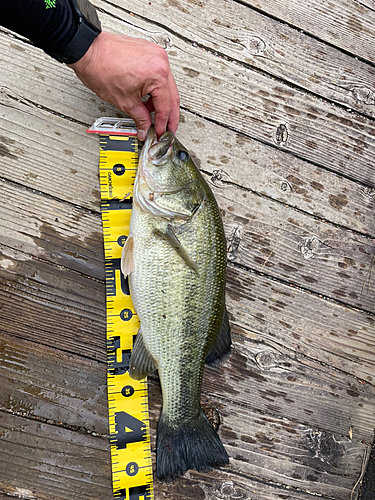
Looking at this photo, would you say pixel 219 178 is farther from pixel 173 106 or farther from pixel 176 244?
pixel 176 244

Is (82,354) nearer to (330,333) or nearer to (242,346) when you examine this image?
(242,346)

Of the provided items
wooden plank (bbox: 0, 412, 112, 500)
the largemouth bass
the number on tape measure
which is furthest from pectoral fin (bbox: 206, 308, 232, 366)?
wooden plank (bbox: 0, 412, 112, 500)

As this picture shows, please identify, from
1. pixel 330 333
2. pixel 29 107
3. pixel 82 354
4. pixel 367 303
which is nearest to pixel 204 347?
pixel 82 354

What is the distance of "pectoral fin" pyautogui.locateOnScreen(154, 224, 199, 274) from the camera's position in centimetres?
171

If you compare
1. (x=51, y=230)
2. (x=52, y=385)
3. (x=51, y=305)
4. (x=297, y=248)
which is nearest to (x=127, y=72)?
(x=51, y=230)

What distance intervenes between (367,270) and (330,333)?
0.50m

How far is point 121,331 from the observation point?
79.6 inches

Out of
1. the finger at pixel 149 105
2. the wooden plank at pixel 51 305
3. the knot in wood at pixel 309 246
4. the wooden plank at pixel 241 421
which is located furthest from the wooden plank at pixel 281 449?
the finger at pixel 149 105

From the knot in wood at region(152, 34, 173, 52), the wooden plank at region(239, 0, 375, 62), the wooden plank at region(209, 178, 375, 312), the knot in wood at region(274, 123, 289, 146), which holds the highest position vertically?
the wooden plank at region(239, 0, 375, 62)

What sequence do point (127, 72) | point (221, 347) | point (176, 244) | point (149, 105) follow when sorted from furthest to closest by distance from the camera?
point (221, 347) < point (149, 105) < point (176, 244) < point (127, 72)

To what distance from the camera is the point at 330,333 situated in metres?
2.26

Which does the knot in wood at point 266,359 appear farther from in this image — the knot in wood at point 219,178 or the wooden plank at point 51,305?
the knot in wood at point 219,178

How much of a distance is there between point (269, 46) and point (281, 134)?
0.55 metres

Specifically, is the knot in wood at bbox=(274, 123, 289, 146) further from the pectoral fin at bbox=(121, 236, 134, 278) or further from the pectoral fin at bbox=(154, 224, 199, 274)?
the pectoral fin at bbox=(121, 236, 134, 278)
